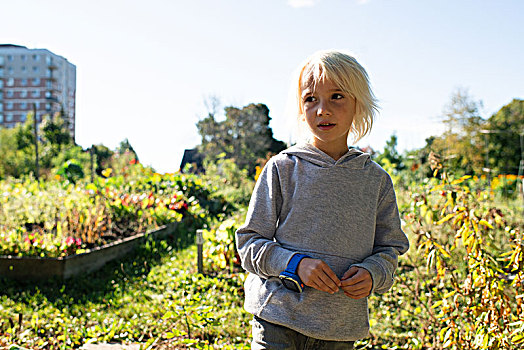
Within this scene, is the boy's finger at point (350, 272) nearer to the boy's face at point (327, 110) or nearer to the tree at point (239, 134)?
the boy's face at point (327, 110)

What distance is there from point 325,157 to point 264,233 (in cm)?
32

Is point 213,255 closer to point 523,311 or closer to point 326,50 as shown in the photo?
point 523,311

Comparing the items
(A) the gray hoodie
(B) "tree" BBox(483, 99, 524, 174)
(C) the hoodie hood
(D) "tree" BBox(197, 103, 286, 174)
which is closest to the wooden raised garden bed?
(A) the gray hoodie

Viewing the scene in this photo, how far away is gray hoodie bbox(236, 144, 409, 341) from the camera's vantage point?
142 cm

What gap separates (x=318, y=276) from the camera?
1.34m

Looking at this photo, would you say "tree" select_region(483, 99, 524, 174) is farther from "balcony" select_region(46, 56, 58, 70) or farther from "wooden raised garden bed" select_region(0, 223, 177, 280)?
"balcony" select_region(46, 56, 58, 70)

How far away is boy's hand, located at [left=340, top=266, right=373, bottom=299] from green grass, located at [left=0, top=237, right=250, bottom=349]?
1.32 m

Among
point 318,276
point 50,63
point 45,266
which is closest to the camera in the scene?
point 318,276

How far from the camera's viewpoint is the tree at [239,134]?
24938 mm

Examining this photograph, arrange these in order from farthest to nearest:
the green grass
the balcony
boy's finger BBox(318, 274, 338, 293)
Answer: the balcony
the green grass
boy's finger BBox(318, 274, 338, 293)

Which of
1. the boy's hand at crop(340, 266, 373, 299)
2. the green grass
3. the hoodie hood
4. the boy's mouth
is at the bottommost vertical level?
the green grass

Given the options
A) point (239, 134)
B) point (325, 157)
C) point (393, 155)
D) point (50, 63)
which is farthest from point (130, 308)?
point (50, 63)

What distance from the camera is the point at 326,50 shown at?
157 cm

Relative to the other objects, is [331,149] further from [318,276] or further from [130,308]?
[130,308]
